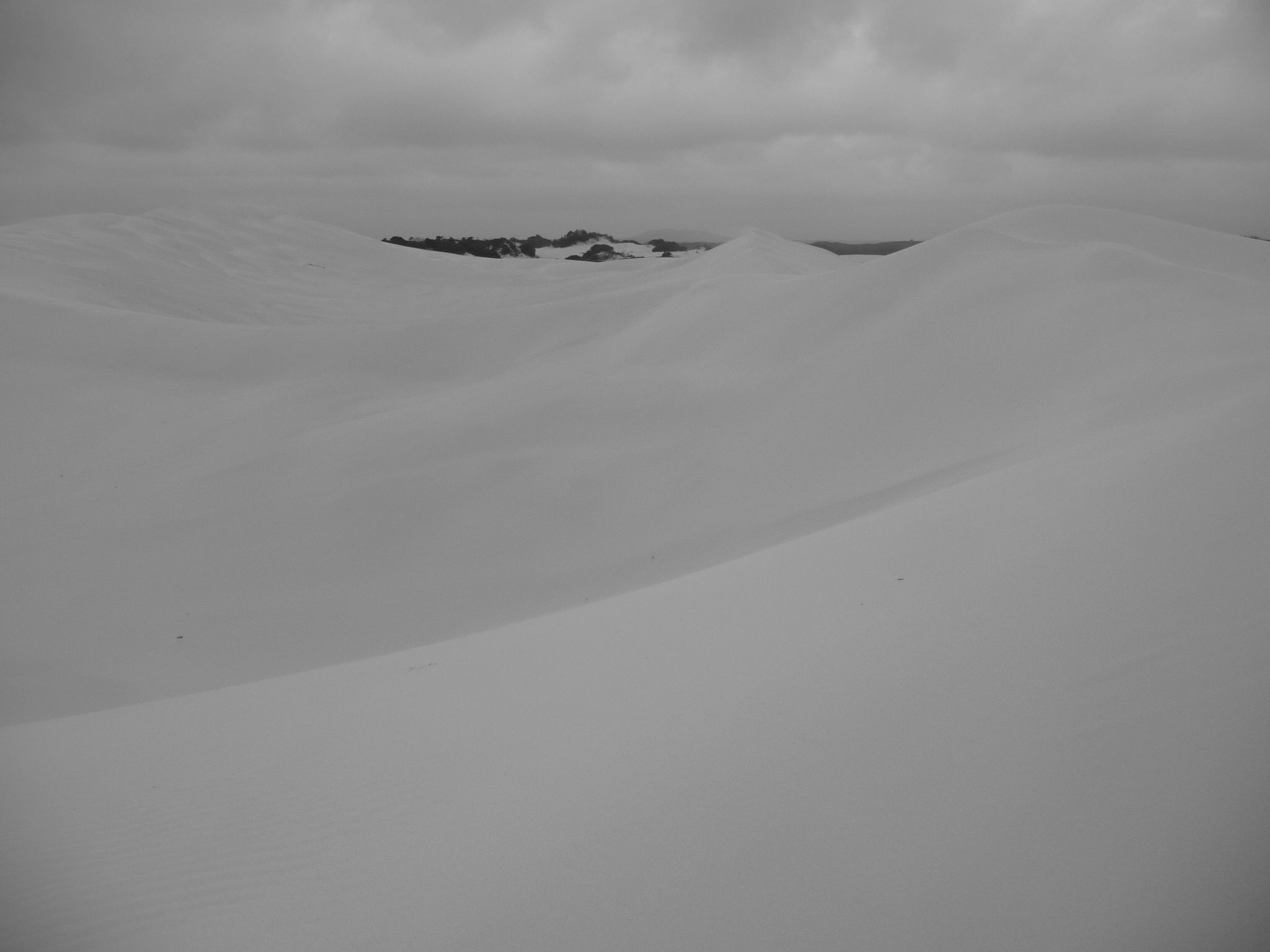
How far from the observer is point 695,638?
13.0 ft

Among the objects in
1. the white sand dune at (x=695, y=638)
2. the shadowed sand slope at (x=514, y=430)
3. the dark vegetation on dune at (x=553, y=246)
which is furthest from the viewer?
the dark vegetation on dune at (x=553, y=246)

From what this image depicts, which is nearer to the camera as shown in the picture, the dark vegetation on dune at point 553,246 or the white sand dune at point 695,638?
the white sand dune at point 695,638

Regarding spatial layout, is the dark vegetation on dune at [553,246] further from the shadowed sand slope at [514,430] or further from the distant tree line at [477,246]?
the shadowed sand slope at [514,430]

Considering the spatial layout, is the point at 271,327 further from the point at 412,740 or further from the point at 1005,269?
the point at 412,740

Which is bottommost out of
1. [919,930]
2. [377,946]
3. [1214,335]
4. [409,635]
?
[409,635]

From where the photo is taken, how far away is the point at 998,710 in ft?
8.82

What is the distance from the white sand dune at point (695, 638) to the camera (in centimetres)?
221

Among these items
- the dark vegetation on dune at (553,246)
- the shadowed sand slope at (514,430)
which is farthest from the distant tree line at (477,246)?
the shadowed sand slope at (514,430)

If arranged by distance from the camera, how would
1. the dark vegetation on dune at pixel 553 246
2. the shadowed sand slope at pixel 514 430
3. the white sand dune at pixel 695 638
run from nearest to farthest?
the white sand dune at pixel 695 638, the shadowed sand slope at pixel 514 430, the dark vegetation on dune at pixel 553 246

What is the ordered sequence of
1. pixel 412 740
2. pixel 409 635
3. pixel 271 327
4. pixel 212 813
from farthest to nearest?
pixel 271 327 < pixel 409 635 < pixel 412 740 < pixel 212 813

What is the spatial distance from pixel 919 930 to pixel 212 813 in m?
2.36

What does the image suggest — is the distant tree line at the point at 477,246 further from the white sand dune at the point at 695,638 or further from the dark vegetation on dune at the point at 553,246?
the white sand dune at the point at 695,638

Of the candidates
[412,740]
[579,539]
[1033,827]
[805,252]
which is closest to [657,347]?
[579,539]

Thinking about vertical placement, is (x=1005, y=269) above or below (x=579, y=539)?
above
